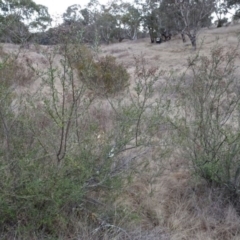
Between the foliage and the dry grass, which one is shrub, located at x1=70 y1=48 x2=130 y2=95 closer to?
the foliage

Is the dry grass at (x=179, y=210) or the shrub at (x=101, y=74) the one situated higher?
the shrub at (x=101, y=74)

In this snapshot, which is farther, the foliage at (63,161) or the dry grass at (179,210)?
the dry grass at (179,210)

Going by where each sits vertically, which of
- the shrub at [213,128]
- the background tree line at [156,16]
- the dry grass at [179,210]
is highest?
the background tree line at [156,16]

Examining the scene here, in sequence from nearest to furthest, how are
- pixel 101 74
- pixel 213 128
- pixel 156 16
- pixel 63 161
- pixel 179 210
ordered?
pixel 63 161, pixel 179 210, pixel 213 128, pixel 101 74, pixel 156 16

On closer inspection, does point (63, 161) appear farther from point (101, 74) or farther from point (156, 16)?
point (156, 16)

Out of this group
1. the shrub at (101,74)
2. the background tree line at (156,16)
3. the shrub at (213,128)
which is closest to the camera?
the shrub at (101,74)

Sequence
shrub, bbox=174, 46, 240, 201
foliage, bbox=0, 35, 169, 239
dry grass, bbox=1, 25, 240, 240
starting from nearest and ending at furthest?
foliage, bbox=0, 35, 169, 239 → dry grass, bbox=1, 25, 240, 240 → shrub, bbox=174, 46, 240, 201

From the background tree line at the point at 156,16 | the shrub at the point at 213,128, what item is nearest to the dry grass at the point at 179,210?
the shrub at the point at 213,128

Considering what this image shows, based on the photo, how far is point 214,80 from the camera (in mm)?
3090

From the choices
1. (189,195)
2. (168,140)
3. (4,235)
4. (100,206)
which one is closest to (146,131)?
(168,140)

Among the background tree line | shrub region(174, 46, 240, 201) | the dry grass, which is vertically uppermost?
the background tree line

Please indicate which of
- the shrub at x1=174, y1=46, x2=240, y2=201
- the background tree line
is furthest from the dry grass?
the background tree line

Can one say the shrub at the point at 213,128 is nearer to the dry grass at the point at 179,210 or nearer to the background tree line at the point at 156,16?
the dry grass at the point at 179,210

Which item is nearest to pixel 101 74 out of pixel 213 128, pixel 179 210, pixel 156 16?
pixel 213 128
